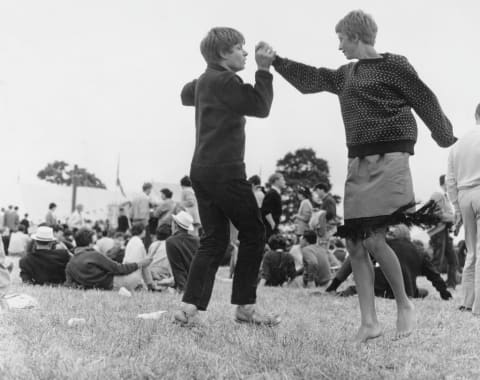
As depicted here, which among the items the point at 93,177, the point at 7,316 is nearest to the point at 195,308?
the point at 7,316

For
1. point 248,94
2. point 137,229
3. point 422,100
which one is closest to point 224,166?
point 248,94

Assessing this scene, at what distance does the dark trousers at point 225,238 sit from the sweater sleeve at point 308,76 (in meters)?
0.77

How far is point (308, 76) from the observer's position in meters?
4.32

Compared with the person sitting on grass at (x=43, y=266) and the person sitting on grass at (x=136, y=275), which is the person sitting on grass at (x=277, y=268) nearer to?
the person sitting on grass at (x=136, y=275)

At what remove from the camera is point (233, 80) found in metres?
A: 3.97

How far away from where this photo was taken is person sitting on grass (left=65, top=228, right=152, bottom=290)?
800 cm

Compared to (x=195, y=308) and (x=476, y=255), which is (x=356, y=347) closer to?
(x=195, y=308)

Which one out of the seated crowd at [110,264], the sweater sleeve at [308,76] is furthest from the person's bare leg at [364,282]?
the seated crowd at [110,264]

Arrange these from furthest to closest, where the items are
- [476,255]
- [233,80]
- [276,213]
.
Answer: [276,213], [476,255], [233,80]

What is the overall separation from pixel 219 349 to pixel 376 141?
1546 millimetres

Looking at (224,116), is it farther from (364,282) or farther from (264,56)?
(364,282)

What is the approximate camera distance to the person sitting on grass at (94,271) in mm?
7996

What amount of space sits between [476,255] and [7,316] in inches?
165

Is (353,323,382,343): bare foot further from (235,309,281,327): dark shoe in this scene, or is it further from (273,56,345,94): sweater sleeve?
(273,56,345,94): sweater sleeve
